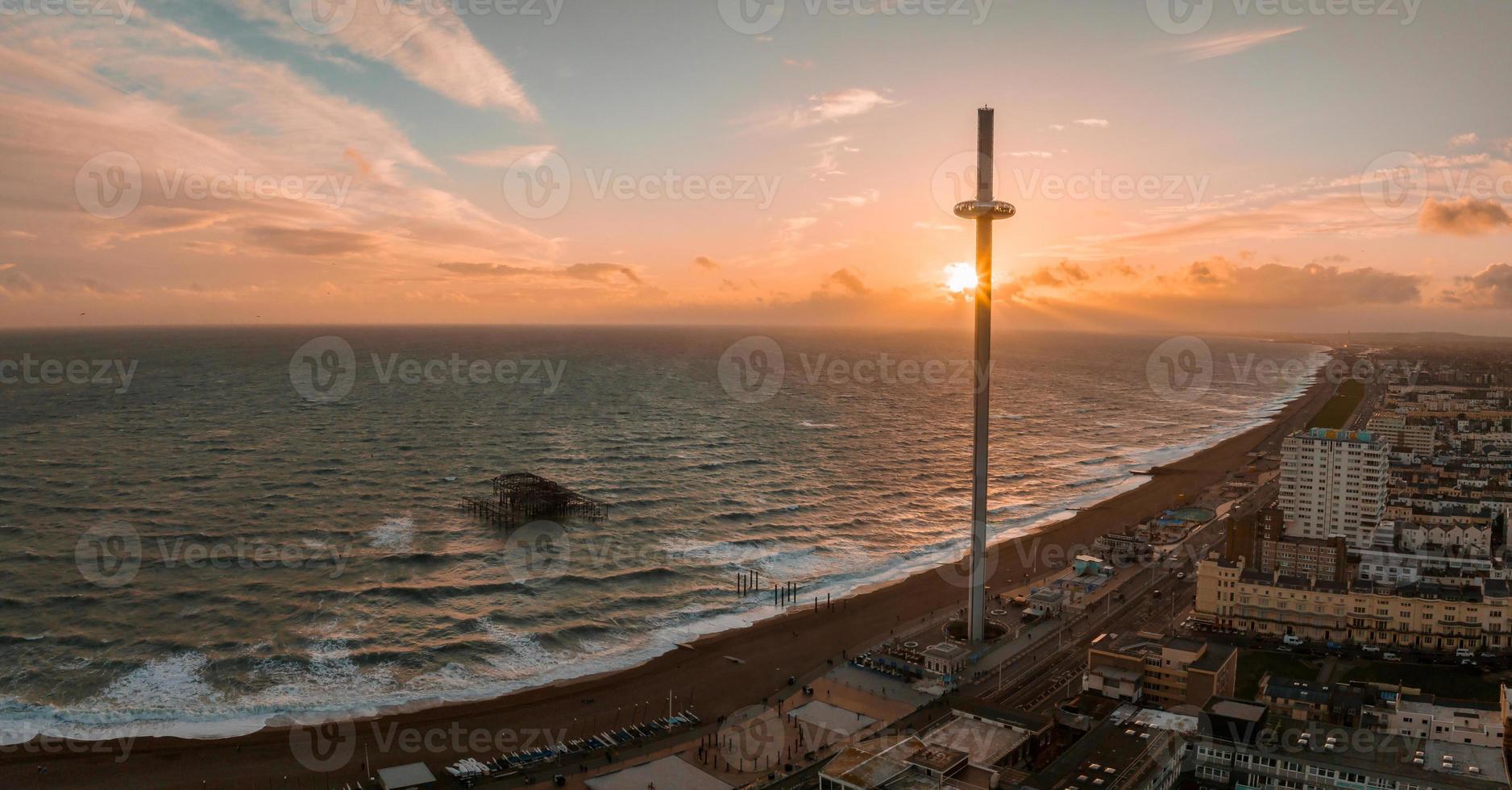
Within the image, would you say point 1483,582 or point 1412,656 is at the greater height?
point 1483,582

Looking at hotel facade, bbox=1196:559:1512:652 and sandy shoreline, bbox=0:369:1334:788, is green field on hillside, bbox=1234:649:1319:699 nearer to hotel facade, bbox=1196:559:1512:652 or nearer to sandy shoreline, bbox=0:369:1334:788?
hotel facade, bbox=1196:559:1512:652

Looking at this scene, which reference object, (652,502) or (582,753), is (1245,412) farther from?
(582,753)

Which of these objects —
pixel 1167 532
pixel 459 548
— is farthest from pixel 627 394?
pixel 1167 532

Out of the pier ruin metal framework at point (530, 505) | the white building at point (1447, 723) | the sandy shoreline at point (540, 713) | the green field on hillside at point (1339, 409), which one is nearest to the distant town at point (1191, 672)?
the white building at point (1447, 723)

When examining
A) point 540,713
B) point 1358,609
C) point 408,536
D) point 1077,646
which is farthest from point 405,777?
point 1358,609

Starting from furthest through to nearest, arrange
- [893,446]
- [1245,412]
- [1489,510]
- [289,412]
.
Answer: [1245,412]
[289,412]
[893,446]
[1489,510]

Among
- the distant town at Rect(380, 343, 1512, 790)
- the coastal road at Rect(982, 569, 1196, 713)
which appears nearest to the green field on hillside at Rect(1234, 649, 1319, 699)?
the distant town at Rect(380, 343, 1512, 790)
